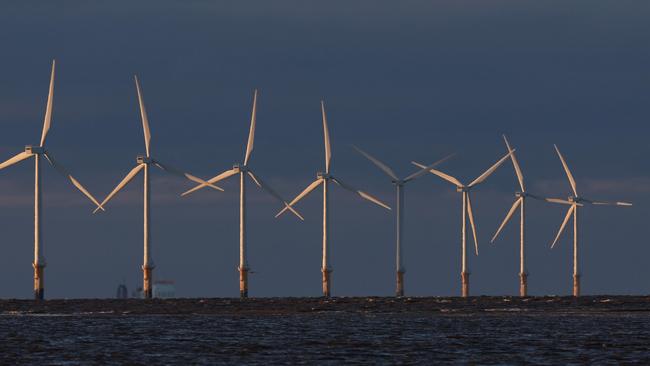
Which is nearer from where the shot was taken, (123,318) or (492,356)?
(492,356)

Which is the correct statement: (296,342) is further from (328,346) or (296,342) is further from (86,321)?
(86,321)

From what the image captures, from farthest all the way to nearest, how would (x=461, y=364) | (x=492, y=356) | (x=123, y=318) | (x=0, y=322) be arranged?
1. (x=123, y=318)
2. (x=0, y=322)
3. (x=492, y=356)
4. (x=461, y=364)

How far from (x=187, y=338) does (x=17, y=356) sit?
22909 mm

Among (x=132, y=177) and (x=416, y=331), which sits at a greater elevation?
(x=132, y=177)

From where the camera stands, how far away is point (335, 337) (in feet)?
375

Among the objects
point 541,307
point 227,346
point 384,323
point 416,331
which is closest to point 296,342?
point 227,346

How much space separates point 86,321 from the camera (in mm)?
155500

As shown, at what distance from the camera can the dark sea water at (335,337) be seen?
3607 inches

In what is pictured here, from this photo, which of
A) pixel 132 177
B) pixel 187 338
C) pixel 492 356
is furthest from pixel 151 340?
pixel 132 177

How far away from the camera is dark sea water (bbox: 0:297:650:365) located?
9162 centimetres

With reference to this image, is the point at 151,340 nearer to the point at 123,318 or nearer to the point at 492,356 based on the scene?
the point at 492,356

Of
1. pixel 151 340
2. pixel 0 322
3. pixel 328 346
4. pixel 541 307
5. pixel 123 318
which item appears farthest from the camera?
pixel 541 307

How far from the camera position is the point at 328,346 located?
102 meters

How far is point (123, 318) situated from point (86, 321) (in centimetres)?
1126
